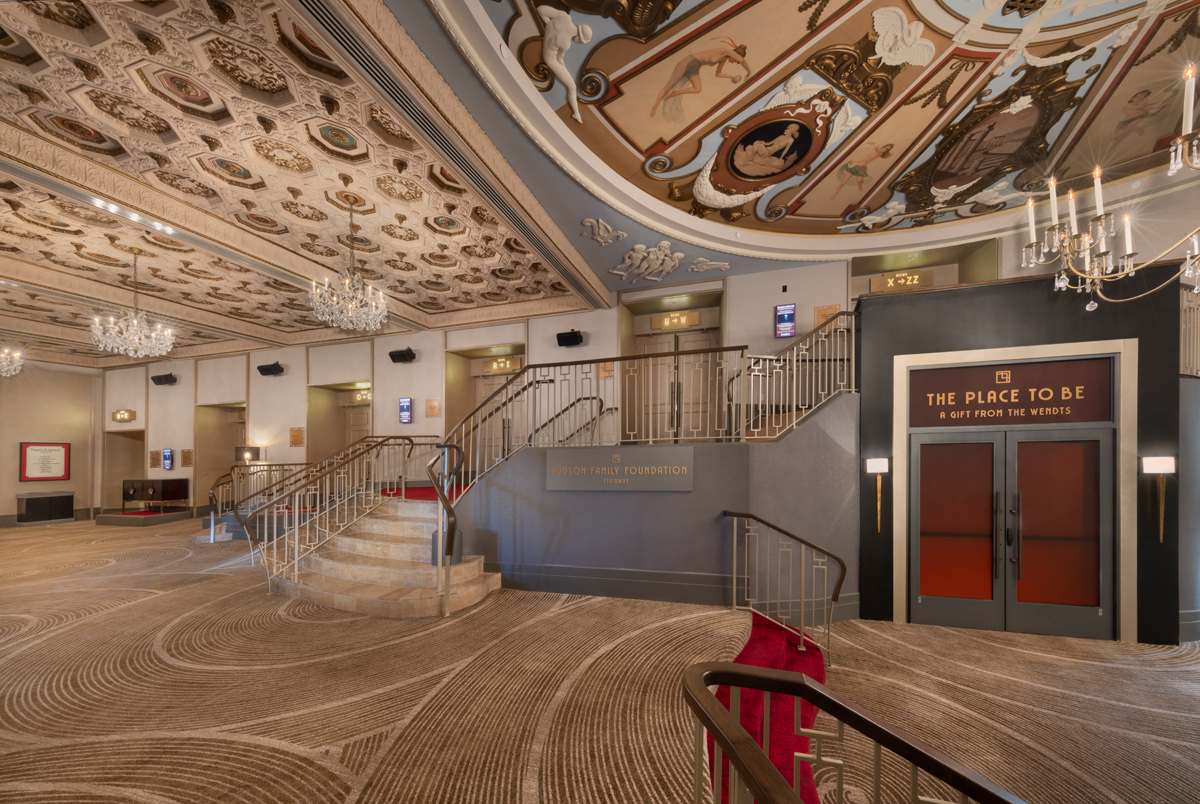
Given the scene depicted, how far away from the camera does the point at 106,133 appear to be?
4285mm

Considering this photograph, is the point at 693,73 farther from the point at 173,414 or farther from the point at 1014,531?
the point at 173,414

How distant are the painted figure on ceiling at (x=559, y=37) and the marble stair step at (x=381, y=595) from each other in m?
5.27

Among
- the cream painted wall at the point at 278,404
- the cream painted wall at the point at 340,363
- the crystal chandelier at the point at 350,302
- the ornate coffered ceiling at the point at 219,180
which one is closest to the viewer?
the ornate coffered ceiling at the point at 219,180

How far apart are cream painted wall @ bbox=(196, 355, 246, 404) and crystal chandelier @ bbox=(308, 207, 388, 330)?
332 inches

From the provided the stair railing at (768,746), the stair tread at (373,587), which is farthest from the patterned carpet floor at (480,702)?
the stair railing at (768,746)

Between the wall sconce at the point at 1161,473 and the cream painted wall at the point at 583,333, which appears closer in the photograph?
the wall sconce at the point at 1161,473

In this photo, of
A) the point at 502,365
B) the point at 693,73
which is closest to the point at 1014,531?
the point at 693,73

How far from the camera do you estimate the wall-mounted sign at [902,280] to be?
799 centimetres

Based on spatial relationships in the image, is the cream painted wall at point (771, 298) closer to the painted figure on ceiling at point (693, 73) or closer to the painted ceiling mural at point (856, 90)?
the painted ceiling mural at point (856, 90)

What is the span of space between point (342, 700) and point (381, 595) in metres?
1.71

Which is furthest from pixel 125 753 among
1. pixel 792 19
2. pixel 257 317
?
pixel 257 317

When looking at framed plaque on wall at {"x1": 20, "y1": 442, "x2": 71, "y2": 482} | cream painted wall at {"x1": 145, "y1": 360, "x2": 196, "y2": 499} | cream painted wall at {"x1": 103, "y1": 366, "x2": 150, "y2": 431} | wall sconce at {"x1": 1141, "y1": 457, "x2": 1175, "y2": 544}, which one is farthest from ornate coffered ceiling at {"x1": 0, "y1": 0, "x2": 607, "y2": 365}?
wall sconce at {"x1": 1141, "y1": 457, "x2": 1175, "y2": 544}

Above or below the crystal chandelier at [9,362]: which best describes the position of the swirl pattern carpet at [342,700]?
below

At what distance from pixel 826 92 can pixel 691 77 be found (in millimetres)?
1542
